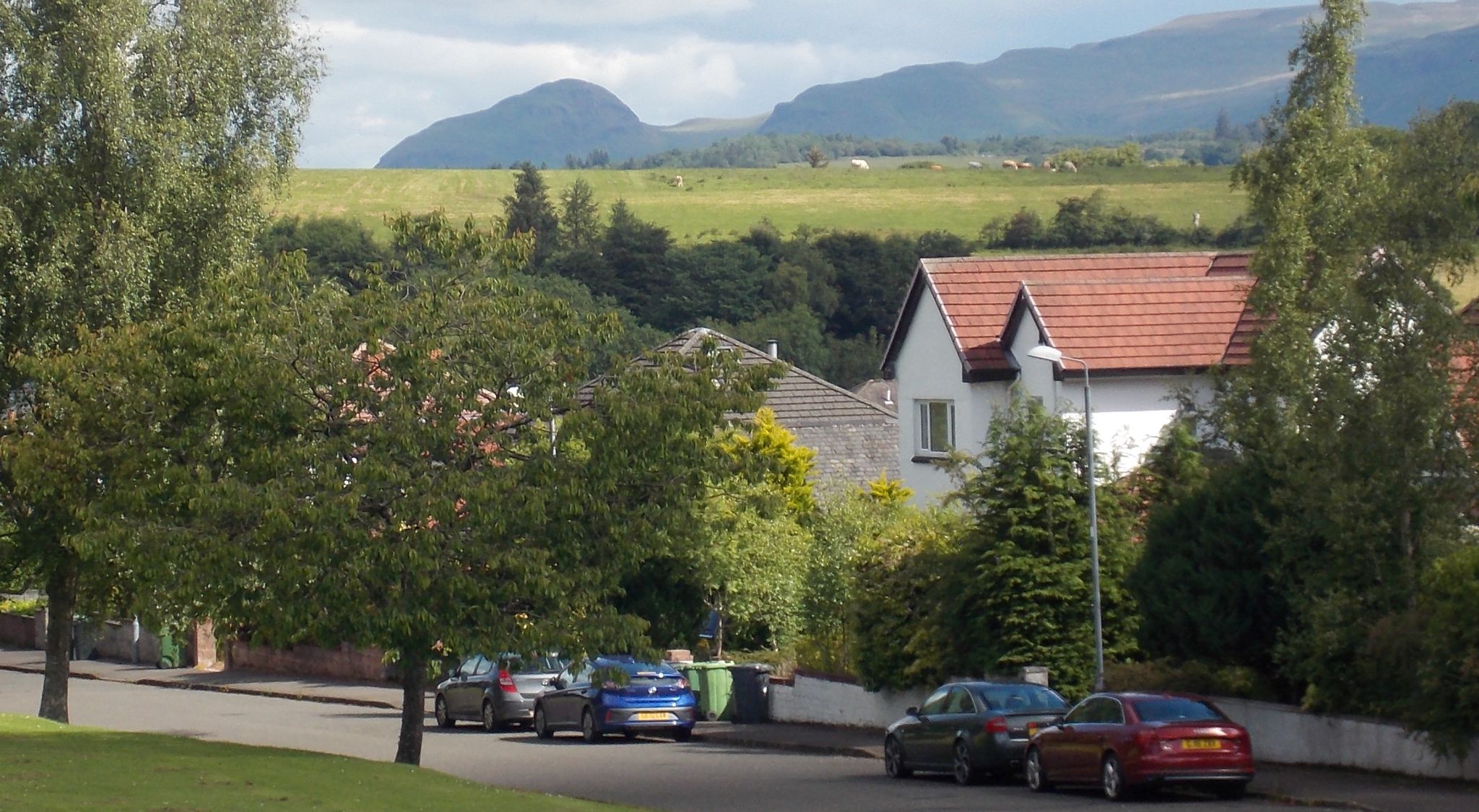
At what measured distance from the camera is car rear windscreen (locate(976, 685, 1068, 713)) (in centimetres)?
2123

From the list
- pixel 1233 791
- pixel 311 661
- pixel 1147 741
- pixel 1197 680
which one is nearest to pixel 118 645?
pixel 311 661

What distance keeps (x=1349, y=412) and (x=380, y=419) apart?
36.2ft

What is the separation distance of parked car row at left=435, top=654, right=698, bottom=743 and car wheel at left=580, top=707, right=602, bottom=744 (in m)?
0.01

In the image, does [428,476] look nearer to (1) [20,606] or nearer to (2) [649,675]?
(2) [649,675]

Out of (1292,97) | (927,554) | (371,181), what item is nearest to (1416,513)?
(1292,97)

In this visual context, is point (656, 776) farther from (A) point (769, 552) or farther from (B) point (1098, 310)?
(B) point (1098, 310)

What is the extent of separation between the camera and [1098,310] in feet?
110

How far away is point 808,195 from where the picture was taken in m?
170

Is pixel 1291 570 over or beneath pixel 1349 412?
beneath

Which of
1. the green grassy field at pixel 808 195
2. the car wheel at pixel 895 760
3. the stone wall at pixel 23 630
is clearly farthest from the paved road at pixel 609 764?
the green grassy field at pixel 808 195

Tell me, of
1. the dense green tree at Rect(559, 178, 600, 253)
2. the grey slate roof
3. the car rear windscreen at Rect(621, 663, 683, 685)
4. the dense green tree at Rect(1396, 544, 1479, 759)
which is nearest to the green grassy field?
the dense green tree at Rect(559, 178, 600, 253)

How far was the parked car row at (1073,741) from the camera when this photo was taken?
712 inches

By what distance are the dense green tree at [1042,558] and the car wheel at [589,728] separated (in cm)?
686

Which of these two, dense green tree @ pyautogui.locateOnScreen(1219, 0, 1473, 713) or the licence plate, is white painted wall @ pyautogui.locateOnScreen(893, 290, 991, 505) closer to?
dense green tree @ pyautogui.locateOnScreen(1219, 0, 1473, 713)
